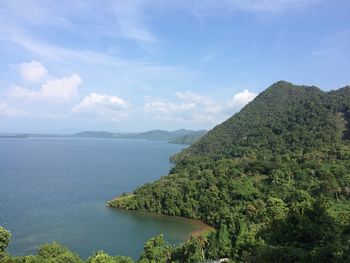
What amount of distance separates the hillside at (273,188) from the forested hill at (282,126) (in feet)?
0.87

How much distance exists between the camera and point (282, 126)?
108250mm

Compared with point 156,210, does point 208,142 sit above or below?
above

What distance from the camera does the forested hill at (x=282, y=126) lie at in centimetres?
8962

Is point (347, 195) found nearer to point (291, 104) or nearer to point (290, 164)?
point (290, 164)

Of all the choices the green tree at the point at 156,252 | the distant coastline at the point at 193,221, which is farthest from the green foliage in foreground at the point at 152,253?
the distant coastline at the point at 193,221

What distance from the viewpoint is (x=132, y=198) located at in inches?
2645

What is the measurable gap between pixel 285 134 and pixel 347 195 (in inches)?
1794

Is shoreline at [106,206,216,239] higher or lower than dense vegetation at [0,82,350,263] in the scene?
lower

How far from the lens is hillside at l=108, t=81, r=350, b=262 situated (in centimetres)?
1911

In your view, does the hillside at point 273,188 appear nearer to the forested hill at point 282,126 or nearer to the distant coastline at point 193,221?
the forested hill at point 282,126

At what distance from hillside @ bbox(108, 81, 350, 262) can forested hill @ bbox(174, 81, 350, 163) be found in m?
0.27

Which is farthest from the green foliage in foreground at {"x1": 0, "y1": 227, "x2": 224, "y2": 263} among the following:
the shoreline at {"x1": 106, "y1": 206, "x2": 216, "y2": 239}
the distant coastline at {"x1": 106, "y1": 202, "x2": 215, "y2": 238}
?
the distant coastline at {"x1": 106, "y1": 202, "x2": 215, "y2": 238}

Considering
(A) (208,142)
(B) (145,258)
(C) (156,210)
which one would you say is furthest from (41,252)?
(A) (208,142)

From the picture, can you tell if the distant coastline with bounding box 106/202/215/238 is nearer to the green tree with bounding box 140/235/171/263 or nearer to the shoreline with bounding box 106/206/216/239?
the shoreline with bounding box 106/206/216/239
